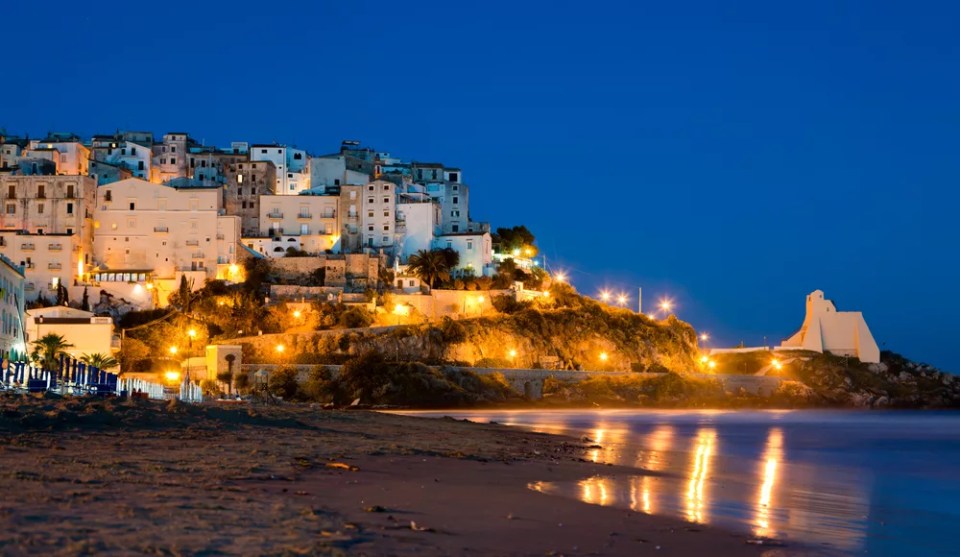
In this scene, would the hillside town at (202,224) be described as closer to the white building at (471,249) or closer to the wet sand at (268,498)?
the white building at (471,249)

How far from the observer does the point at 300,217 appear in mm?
84312

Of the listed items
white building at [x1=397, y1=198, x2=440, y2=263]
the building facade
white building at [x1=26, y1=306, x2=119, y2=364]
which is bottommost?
white building at [x1=26, y1=306, x2=119, y2=364]

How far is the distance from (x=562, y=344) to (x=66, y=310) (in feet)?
120

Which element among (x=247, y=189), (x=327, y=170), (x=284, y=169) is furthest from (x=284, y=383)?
(x=284, y=169)

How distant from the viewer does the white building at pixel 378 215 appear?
275 feet

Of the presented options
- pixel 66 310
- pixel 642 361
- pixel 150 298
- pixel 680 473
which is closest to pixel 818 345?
pixel 642 361

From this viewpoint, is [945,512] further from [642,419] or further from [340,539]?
[642,419]

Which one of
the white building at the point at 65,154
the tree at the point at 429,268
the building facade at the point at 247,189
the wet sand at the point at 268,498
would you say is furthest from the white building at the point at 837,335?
the wet sand at the point at 268,498

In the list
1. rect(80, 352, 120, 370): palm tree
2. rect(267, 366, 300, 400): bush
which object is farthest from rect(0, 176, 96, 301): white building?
rect(267, 366, 300, 400): bush

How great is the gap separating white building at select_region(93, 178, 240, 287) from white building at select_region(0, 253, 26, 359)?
28360 millimetres

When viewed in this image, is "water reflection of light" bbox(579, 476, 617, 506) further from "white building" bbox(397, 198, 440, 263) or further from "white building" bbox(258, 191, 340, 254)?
"white building" bbox(258, 191, 340, 254)

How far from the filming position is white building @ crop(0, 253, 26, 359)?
4047 centimetres

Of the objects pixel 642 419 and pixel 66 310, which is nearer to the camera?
pixel 642 419

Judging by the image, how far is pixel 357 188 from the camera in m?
84.8
